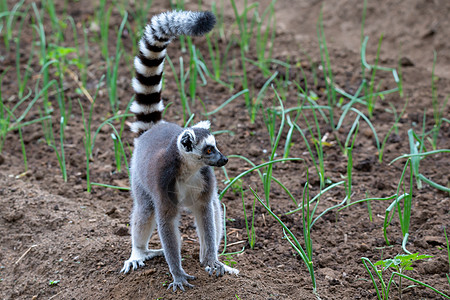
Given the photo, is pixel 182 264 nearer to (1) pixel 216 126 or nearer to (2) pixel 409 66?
(1) pixel 216 126

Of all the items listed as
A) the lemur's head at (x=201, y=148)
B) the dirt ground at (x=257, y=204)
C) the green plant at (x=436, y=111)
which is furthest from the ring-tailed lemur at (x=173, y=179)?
the green plant at (x=436, y=111)

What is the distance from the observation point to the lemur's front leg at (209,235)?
4055mm

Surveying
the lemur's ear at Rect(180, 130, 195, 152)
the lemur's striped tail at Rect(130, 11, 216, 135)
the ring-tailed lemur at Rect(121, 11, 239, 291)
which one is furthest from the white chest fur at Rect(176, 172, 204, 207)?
the lemur's striped tail at Rect(130, 11, 216, 135)

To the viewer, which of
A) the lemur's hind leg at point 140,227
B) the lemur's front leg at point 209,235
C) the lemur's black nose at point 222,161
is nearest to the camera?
Result: the lemur's black nose at point 222,161

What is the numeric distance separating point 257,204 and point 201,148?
1699mm

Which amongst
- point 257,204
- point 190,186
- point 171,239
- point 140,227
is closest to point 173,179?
point 190,186

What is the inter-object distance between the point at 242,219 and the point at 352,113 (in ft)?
8.28

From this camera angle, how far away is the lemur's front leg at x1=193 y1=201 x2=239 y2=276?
405cm

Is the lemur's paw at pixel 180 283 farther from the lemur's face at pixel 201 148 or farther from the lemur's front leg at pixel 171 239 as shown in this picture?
the lemur's face at pixel 201 148

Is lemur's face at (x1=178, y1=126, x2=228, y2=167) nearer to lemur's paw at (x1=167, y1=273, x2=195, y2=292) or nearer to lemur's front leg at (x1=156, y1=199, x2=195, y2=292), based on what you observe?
lemur's front leg at (x1=156, y1=199, x2=195, y2=292)

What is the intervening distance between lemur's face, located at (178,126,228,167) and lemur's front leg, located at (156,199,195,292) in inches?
16.1

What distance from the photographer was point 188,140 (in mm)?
3783

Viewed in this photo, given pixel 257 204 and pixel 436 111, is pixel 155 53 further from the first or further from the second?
pixel 436 111

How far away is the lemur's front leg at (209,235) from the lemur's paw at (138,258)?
52cm
